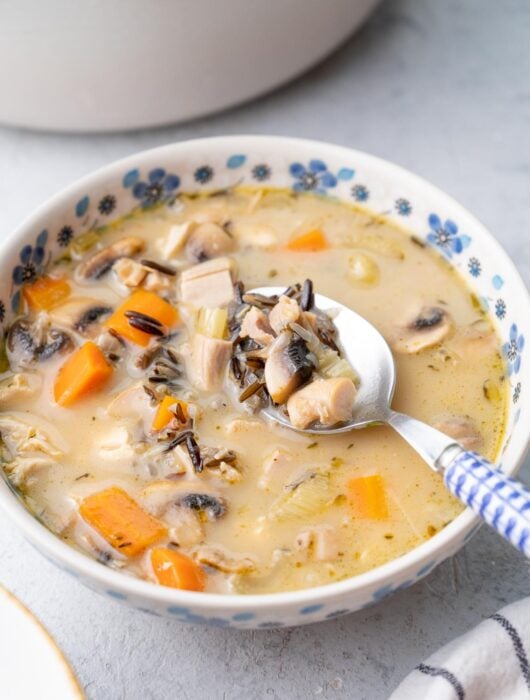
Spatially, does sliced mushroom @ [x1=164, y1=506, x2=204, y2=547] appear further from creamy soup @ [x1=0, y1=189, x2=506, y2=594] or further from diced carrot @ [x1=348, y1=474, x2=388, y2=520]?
diced carrot @ [x1=348, y1=474, x2=388, y2=520]

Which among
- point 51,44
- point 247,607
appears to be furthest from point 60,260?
point 247,607

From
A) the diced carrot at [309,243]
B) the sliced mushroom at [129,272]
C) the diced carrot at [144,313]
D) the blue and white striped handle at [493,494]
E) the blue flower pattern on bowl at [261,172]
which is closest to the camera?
the blue and white striped handle at [493,494]

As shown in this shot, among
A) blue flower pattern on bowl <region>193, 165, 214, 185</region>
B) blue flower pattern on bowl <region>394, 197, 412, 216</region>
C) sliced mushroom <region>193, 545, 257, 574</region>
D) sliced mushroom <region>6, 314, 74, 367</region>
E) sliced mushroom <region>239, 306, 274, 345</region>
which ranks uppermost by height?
blue flower pattern on bowl <region>394, 197, 412, 216</region>

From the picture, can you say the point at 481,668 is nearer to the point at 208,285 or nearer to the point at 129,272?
the point at 208,285

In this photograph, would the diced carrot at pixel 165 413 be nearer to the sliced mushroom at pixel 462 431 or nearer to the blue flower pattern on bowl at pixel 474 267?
the sliced mushroom at pixel 462 431

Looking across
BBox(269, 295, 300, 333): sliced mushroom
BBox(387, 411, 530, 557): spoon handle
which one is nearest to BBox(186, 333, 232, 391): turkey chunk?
BBox(269, 295, 300, 333): sliced mushroom

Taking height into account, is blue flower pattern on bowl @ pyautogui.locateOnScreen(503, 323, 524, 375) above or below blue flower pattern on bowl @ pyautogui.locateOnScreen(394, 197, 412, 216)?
below

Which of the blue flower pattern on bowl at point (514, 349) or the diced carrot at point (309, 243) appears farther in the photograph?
the diced carrot at point (309, 243)

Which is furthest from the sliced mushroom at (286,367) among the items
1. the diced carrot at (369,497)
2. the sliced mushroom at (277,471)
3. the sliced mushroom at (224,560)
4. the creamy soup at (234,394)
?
the sliced mushroom at (224,560)
